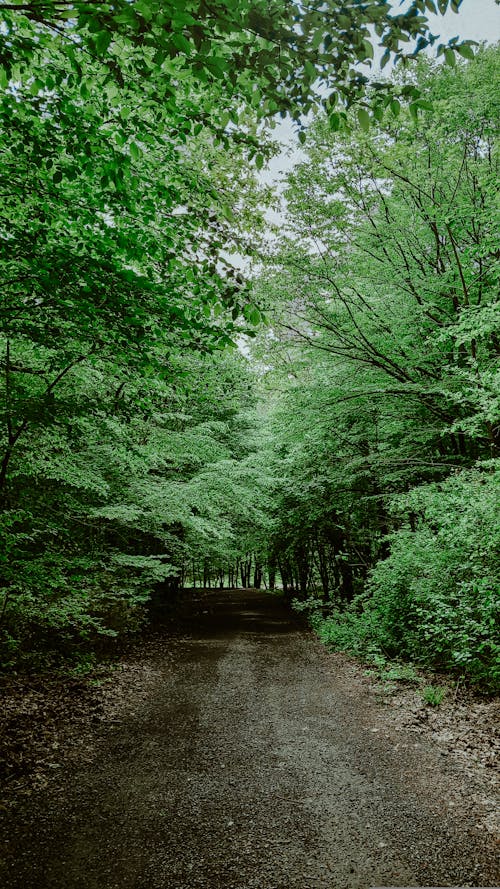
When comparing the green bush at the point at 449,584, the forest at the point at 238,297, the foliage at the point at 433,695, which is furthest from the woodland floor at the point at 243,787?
the forest at the point at 238,297

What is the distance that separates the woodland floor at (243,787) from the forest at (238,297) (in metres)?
1.35

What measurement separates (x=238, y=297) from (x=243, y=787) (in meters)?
4.93

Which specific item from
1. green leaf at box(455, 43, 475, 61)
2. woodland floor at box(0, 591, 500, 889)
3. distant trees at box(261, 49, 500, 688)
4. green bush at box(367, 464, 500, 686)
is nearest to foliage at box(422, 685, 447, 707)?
woodland floor at box(0, 591, 500, 889)

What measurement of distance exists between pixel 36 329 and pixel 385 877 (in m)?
5.43

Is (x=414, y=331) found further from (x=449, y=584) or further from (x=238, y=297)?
(x=238, y=297)

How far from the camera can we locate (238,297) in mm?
4105

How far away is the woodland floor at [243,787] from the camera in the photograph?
372 cm

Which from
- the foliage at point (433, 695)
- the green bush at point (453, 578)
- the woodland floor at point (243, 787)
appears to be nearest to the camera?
the woodland floor at point (243, 787)

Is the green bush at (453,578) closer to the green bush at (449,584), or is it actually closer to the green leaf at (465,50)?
the green bush at (449,584)

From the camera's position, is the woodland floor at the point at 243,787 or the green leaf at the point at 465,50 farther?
the woodland floor at the point at 243,787

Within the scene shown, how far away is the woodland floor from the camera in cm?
372

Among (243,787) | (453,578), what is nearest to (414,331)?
(453,578)

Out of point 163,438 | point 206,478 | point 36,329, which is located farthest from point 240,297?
point 206,478

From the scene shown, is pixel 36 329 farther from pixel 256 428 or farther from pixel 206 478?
pixel 256 428
